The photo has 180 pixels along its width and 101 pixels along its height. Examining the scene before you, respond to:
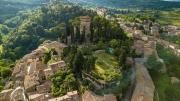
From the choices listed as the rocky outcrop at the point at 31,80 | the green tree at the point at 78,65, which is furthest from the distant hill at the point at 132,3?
the green tree at the point at 78,65

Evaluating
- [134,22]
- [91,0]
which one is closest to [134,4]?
[91,0]

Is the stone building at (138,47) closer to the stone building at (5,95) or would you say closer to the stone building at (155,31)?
the stone building at (5,95)

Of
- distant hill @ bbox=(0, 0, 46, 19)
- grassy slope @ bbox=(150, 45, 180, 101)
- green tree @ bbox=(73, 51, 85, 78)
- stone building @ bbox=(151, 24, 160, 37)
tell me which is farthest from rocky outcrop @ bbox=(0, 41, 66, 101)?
distant hill @ bbox=(0, 0, 46, 19)

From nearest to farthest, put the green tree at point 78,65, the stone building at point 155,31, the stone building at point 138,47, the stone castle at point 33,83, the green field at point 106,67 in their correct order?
the stone castle at point 33,83
the green field at point 106,67
the green tree at point 78,65
the stone building at point 138,47
the stone building at point 155,31

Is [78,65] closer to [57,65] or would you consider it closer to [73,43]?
[57,65]

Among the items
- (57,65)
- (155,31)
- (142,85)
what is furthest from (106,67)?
(155,31)

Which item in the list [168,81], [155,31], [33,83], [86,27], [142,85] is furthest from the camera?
[155,31]

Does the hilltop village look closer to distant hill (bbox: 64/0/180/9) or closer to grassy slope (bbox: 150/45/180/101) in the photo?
grassy slope (bbox: 150/45/180/101)

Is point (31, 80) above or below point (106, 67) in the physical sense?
below
